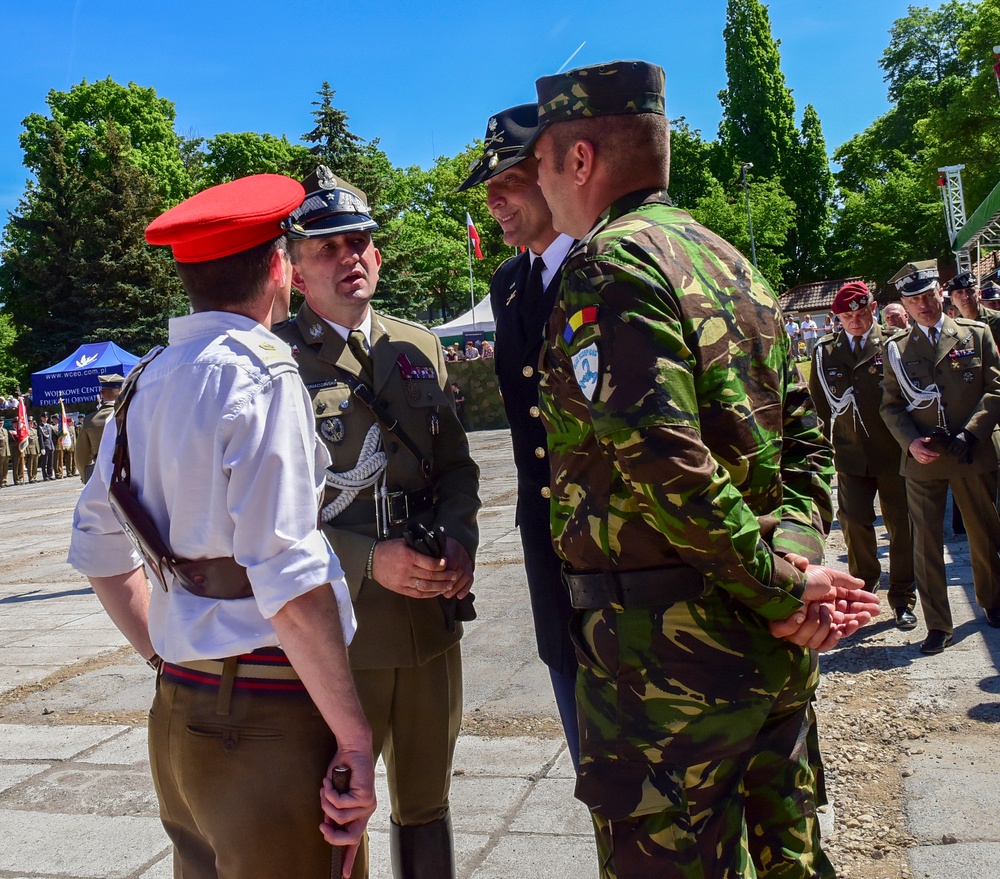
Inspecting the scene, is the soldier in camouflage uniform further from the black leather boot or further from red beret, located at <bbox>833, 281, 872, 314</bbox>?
red beret, located at <bbox>833, 281, 872, 314</bbox>

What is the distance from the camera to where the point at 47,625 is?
851cm

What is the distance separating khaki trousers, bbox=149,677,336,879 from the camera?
1982 millimetres

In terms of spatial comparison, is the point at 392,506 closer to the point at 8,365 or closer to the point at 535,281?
the point at 535,281

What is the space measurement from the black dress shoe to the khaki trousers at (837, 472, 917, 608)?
0.77 m

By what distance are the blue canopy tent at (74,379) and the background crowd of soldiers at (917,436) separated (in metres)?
25.1

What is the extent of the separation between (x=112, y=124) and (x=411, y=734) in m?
52.1

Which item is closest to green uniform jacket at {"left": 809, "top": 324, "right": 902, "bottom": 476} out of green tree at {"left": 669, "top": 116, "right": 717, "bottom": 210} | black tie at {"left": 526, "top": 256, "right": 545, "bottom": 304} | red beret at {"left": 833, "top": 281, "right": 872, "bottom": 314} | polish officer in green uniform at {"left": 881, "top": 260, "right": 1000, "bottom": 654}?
red beret at {"left": 833, "top": 281, "right": 872, "bottom": 314}

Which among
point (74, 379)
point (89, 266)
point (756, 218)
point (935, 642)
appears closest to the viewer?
point (935, 642)

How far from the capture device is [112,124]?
4884 cm

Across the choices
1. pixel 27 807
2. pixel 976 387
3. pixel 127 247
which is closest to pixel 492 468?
pixel 976 387

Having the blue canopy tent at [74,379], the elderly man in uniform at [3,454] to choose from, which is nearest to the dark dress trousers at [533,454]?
the blue canopy tent at [74,379]

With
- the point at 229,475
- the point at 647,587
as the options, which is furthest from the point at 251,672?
the point at 647,587

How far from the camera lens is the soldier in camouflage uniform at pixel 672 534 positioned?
6.37 ft

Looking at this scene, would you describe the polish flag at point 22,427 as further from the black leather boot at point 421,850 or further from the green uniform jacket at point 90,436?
the black leather boot at point 421,850
